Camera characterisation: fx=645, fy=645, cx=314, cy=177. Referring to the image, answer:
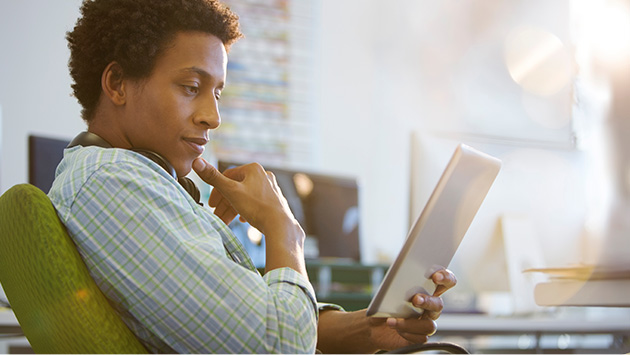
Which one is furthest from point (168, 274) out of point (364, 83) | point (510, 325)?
point (364, 83)

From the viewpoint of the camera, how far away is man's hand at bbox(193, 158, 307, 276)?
2.91ft

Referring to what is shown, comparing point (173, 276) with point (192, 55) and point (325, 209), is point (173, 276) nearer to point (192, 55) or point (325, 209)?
point (192, 55)

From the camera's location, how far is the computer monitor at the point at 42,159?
180 cm

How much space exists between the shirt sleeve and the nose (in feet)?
0.51

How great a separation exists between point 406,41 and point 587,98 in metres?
2.88

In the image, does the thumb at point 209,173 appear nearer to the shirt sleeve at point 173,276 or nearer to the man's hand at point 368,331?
the shirt sleeve at point 173,276

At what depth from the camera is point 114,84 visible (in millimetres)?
961

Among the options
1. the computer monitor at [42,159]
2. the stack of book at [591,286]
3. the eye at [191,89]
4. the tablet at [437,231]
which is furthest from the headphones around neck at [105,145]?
the computer monitor at [42,159]

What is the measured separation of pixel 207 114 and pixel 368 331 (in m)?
0.50

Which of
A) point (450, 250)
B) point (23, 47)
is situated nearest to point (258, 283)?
point (450, 250)

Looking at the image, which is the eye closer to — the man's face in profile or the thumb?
the man's face in profile

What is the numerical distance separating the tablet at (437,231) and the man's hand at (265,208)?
0.15 meters

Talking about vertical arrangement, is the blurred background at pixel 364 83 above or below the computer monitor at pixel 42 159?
above

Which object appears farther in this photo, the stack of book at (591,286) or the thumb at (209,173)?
the stack of book at (591,286)
